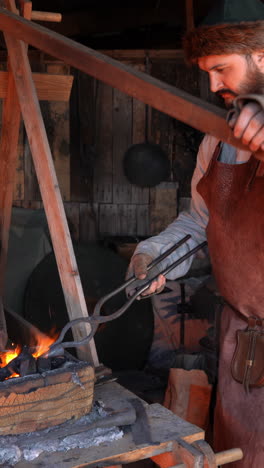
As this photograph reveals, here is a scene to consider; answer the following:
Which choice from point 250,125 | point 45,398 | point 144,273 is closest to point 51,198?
point 144,273

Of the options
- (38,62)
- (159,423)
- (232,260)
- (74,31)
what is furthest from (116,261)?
(159,423)

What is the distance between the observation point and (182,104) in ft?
4.35

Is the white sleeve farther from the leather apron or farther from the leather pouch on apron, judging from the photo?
the leather pouch on apron

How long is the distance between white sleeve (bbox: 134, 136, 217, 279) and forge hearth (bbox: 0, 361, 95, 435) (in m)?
0.64

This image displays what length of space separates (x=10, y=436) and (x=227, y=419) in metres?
1.01

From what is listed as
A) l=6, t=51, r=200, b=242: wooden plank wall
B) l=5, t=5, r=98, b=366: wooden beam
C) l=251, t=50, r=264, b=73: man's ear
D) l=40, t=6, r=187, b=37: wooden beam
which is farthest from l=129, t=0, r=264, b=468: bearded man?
l=40, t=6, r=187, b=37: wooden beam

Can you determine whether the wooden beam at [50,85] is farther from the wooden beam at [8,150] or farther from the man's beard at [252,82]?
the man's beard at [252,82]

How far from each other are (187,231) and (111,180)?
330 cm

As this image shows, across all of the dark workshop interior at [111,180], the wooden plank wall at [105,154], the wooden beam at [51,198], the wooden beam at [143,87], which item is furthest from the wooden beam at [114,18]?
the wooden beam at [143,87]

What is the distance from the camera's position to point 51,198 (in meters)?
2.39

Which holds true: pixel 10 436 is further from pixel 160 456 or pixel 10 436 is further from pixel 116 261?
pixel 116 261

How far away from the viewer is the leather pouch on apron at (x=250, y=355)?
85.2 inches

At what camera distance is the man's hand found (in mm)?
1095

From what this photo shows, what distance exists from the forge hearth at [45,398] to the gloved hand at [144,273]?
41 cm
